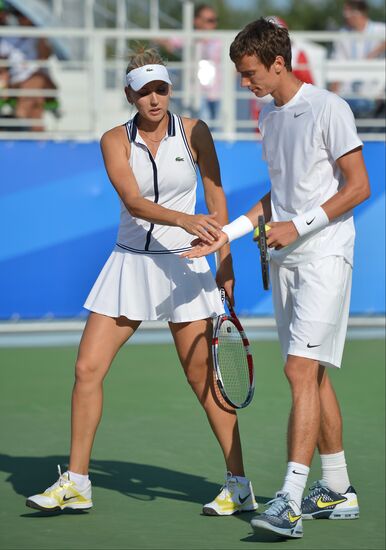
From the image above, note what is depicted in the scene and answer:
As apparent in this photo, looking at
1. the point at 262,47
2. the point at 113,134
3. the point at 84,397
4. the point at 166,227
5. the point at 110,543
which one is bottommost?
the point at 110,543

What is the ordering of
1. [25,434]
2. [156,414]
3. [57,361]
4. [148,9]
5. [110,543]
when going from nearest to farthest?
[110,543], [25,434], [156,414], [57,361], [148,9]

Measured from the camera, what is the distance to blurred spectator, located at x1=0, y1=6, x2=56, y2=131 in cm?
1313

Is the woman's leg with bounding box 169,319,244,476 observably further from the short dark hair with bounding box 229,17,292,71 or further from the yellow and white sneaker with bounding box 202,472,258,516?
the short dark hair with bounding box 229,17,292,71

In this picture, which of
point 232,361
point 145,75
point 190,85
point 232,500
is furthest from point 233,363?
point 190,85

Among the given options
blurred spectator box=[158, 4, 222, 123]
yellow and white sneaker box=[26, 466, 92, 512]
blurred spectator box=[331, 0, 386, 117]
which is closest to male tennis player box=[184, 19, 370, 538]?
yellow and white sneaker box=[26, 466, 92, 512]

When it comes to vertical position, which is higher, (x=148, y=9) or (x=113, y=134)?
(x=148, y=9)

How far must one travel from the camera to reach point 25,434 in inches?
292

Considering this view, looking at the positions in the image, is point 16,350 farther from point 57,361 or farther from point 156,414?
point 156,414

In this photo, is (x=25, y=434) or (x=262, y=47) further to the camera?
(x=25, y=434)

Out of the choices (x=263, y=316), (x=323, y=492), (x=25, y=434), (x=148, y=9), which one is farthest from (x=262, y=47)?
(x=148, y=9)

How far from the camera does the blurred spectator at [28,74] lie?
517 inches

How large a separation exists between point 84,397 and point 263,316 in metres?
5.06

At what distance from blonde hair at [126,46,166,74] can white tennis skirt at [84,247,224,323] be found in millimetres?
871

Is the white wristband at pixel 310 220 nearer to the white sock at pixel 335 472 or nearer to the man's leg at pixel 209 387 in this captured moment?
the man's leg at pixel 209 387
